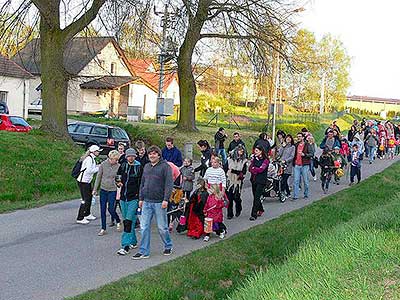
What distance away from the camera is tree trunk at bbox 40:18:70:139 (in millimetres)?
22047

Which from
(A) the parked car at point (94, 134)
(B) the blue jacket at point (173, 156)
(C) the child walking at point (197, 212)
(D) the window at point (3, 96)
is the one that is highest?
(D) the window at point (3, 96)

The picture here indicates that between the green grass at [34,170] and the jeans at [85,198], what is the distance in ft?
7.05

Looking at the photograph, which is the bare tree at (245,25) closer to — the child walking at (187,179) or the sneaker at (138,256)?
the child walking at (187,179)

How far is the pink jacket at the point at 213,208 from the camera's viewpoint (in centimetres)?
1199

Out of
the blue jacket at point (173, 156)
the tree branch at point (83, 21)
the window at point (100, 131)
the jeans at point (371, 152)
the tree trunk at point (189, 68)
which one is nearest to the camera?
the blue jacket at point (173, 156)

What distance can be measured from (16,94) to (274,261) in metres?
36.1

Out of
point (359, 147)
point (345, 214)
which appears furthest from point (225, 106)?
point (345, 214)

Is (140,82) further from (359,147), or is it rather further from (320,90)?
(359,147)

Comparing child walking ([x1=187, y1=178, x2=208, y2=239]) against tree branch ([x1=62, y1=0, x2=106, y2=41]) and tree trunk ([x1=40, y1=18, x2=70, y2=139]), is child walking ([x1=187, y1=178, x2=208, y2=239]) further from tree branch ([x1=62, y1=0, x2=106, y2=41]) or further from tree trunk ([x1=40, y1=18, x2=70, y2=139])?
tree trunk ([x1=40, y1=18, x2=70, y2=139])

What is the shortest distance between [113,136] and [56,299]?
19745 mm

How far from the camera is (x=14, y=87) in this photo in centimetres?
4325

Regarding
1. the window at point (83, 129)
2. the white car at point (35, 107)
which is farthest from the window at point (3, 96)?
the window at point (83, 129)

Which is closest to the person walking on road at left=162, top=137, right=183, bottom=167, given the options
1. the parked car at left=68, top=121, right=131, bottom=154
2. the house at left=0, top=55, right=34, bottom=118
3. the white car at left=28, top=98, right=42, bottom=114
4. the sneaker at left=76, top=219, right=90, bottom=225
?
the sneaker at left=76, top=219, right=90, bottom=225

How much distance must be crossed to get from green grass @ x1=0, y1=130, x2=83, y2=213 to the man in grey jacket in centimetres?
522
